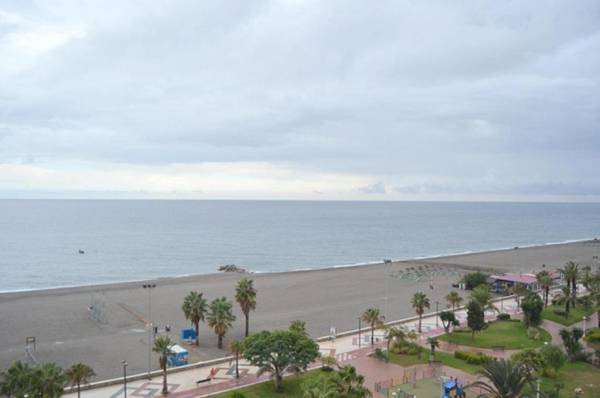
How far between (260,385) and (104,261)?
298 ft

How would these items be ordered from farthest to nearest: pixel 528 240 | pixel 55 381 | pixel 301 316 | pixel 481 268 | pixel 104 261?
pixel 528 240 < pixel 104 261 < pixel 481 268 < pixel 301 316 < pixel 55 381

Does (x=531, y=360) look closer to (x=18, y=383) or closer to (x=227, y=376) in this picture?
(x=227, y=376)

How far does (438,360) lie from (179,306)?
36.2 meters

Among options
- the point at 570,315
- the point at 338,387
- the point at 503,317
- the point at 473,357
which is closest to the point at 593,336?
the point at 503,317

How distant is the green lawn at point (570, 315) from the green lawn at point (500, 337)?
199 inches

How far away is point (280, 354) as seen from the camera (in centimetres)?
3312

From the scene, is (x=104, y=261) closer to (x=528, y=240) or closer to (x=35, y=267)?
(x=35, y=267)

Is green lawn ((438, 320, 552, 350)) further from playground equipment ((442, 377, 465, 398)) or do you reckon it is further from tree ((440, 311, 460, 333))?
playground equipment ((442, 377, 465, 398))

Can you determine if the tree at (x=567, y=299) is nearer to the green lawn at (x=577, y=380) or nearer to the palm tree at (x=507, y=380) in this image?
the green lawn at (x=577, y=380)

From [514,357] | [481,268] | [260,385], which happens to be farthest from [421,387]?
[481,268]

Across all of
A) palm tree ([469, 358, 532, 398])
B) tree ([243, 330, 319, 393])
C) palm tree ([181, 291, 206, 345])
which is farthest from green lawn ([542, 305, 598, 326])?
palm tree ([181, 291, 206, 345])

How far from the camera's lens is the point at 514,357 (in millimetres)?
33625

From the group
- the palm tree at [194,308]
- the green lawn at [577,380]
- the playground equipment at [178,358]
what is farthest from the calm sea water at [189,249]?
the green lawn at [577,380]

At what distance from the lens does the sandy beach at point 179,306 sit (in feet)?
149
